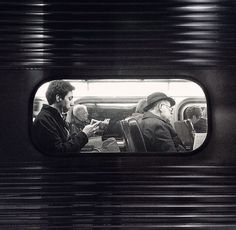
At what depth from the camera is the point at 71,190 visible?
2812 millimetres

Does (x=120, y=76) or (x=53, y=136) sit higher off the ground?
(x=120, y=76)

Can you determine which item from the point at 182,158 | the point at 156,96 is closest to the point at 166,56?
the point at 156,96

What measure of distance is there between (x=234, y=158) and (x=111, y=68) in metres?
0.87

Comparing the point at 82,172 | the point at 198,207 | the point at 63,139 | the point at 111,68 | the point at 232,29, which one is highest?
the point at 232,29

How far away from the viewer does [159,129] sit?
9.32ft

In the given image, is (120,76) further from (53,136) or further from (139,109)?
(53,136)

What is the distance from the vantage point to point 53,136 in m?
2.86

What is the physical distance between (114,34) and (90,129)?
0.56m

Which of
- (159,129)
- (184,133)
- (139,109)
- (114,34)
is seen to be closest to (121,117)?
(139,109)

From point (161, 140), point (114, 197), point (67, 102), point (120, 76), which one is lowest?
point (114, 197)

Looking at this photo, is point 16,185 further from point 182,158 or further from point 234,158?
point 234,158

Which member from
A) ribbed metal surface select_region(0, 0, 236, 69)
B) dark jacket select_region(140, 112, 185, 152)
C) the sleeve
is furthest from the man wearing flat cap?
the sleeve

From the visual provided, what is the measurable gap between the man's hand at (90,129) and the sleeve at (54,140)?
0.02 meters

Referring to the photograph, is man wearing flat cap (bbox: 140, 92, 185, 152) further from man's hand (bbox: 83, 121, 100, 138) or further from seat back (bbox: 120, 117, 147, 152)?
man's hand (bbox: 83, 121, 100, 138)
